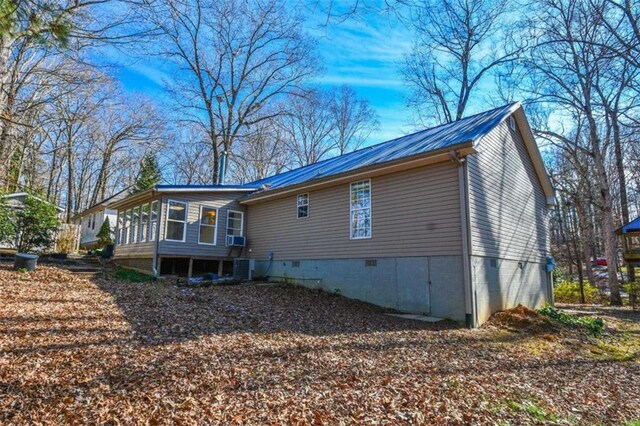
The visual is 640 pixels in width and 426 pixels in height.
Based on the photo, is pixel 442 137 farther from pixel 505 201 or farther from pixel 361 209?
pixel 361 209

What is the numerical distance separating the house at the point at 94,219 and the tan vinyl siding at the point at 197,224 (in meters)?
12.6

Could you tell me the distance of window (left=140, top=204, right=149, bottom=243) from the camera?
14.2 m

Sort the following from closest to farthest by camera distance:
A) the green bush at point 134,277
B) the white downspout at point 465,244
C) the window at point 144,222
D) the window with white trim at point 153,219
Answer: the white downspout at point 465,244
the green bush at point 134,277
the window with white trim at point 153,219
the window at point 144,222

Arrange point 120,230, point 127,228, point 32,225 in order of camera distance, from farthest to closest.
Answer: point 120,230
point 127,228
point 32,225

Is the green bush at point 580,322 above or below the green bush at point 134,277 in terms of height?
below

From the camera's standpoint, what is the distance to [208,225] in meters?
13.8

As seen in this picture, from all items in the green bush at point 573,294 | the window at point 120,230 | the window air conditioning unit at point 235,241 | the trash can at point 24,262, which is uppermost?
the window at point 120,230

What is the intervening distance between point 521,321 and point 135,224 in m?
13.8

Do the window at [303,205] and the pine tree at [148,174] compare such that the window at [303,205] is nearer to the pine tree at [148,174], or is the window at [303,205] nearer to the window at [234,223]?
the window at [234,223]

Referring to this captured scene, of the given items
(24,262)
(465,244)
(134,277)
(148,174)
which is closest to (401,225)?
(465,244)

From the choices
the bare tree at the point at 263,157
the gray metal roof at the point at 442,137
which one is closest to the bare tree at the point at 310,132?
Answer: the bare tree at the point at 263,157

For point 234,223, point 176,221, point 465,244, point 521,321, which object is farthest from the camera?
point 234,223

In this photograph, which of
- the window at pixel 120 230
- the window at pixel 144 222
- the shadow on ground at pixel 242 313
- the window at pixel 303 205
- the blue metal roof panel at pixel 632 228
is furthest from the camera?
the window at pixel 120 230

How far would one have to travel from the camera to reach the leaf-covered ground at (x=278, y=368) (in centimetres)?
353
